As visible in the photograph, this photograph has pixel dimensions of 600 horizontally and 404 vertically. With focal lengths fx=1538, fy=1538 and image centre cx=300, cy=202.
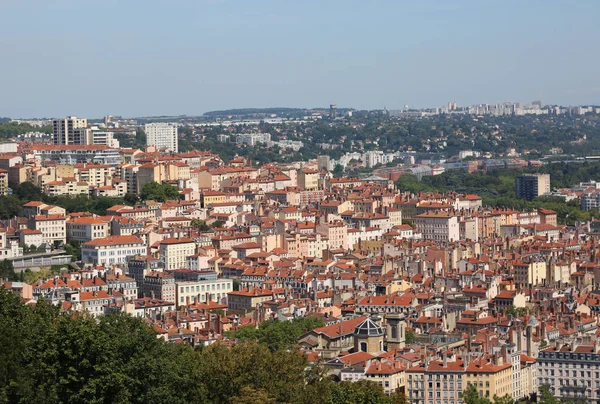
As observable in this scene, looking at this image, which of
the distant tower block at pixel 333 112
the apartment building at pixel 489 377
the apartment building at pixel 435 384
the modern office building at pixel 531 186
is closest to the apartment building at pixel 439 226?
the modern office building at pixel 531 186

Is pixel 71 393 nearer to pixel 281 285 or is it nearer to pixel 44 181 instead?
pixel 281 285

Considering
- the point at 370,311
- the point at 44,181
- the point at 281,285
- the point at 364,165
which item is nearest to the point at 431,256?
the point at 281,285

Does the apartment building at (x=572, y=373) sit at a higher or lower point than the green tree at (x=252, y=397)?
lower

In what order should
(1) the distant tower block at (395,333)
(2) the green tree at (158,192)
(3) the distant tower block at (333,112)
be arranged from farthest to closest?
(3) the distant tower block at (333,112) → (2) the green tree at (158,192) → (1) the distant tower block at (395,333)

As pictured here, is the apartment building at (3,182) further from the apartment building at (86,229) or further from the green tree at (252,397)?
the green tree at (252,397)

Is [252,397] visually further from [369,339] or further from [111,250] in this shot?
[111,250]

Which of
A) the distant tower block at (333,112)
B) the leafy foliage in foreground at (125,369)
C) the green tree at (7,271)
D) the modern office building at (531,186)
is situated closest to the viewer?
the leafy foliage in foreground at (125,369)

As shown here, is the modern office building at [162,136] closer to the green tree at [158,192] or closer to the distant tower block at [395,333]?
the green tree at [158,192]

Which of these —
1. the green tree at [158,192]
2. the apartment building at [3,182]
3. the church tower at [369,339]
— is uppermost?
the apartment building at [3,182]

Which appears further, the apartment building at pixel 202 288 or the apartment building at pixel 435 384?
the apartment building at pixel 202 288
